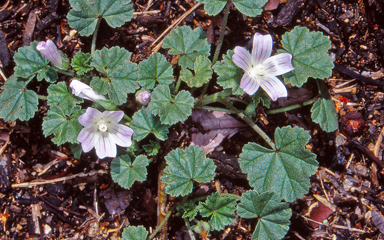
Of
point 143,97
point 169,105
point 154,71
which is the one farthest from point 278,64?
point 143,97

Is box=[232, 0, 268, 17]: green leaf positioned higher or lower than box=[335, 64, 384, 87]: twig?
higher

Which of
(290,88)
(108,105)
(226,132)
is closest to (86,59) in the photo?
(108,105)

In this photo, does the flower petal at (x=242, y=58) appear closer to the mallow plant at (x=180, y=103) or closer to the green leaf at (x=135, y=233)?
the mallow plant at (x=180, y=103)

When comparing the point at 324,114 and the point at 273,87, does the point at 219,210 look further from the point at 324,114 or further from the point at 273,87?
the point at 324,114

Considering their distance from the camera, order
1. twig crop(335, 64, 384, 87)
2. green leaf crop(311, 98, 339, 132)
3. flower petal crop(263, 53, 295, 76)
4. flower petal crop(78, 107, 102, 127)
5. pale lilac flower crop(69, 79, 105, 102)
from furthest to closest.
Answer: twig crop(335, 64, 384, 87), green leaf crop(311, 98, 339, 132), pale lilac flower crop(69, 79, 105, 102), flower petal crop(263, 53, 295, 76), flower petal crop(78, 107, 102, 127)

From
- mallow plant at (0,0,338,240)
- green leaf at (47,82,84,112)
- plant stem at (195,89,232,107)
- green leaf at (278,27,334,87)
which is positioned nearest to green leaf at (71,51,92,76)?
mallow plant at (0,0,338,240)

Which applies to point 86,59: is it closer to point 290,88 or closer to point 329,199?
point 290,88

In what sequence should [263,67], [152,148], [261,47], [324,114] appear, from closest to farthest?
1. [261,47]
2. [263,67]
3. [152,148]
4. [324,114]

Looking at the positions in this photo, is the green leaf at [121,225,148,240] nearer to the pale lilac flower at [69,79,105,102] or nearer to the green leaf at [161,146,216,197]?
the green leaf at [161,146,216,197]
